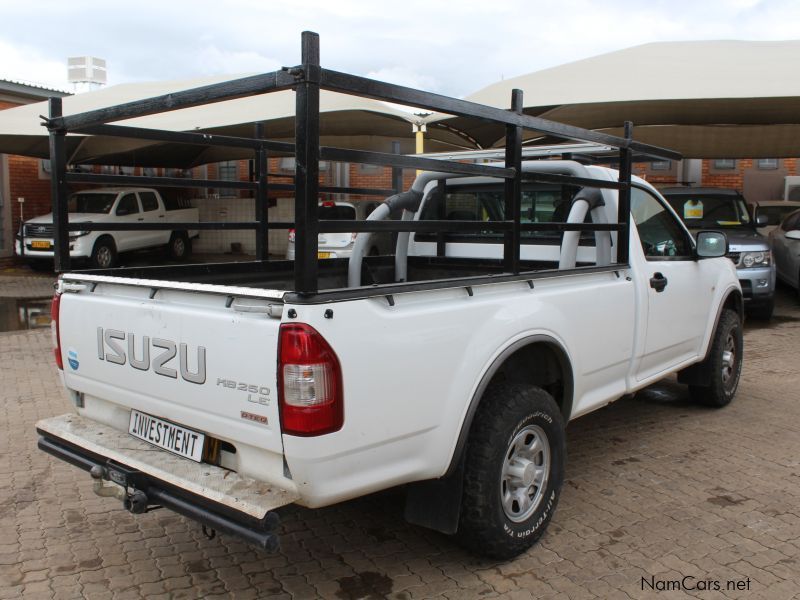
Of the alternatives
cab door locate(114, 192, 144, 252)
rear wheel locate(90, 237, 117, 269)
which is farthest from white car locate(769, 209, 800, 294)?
rear wheel locate(90, 237, 117, 269)

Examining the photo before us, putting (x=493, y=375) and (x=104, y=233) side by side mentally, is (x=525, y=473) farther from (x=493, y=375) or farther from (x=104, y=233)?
(x=104, y=233)

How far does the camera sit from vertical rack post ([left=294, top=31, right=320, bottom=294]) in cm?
233

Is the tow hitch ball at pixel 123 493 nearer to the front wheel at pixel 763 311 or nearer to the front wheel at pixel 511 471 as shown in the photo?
the front wheel at pixel 511 471

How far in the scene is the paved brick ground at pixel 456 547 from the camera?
3023 millimetres

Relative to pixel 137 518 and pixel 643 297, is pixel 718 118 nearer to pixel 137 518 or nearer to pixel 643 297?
pixel 643 297

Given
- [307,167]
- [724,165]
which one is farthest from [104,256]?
[724,165]

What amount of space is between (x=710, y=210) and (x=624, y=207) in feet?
23.2

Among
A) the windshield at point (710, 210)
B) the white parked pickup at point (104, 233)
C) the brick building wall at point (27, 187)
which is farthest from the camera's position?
the brick building wall at point (27, 187)

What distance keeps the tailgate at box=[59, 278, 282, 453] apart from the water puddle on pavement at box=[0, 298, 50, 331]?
7.26 metres

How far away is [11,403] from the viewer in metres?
5.88

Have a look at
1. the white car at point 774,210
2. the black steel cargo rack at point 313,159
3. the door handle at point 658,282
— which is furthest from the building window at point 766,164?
the door handle at point 658,282

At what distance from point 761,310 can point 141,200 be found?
1373cm

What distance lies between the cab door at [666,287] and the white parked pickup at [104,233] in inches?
446

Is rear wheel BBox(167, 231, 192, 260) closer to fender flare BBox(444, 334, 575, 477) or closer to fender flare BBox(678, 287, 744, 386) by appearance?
fender flare BBox(678, 287, 744, 386)
